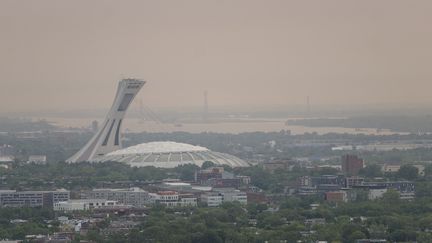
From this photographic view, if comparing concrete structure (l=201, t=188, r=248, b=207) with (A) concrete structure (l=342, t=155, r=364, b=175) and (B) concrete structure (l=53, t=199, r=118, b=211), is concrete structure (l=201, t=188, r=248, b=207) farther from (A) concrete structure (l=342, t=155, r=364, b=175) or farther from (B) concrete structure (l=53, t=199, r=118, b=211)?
(A) concrete structure (l=342, t=155, r=364, b=175)

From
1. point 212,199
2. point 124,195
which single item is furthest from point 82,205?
point 212,199

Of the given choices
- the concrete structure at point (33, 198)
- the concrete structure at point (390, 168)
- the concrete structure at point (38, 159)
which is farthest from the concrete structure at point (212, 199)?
the concrete structure at point (38, 159)

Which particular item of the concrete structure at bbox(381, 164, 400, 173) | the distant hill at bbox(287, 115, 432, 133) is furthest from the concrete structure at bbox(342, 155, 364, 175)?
the distant hill at bbox(287, 115, 432, 133)

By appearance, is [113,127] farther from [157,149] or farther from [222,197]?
[222,197]

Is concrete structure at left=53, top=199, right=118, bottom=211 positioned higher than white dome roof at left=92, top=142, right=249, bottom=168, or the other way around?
white dome roof at left=92, top=142, right=249, bottom=168

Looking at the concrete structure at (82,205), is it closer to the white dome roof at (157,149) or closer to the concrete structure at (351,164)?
the concrete structure at (351,164)

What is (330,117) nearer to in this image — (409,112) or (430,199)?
(409,112)

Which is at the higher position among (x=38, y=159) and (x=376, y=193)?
(x=38, y=159)

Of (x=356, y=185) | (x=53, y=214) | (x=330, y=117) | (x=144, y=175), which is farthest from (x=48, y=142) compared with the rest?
(x=53, y=214)
